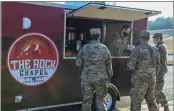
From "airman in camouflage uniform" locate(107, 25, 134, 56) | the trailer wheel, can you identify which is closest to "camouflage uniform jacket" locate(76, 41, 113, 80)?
the trailer wheel

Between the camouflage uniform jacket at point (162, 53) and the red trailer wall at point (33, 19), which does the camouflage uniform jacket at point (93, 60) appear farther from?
the camouflage uniform jacket at point (162, 53)

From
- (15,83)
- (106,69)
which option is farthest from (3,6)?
(106,69)

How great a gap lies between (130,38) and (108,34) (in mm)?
556

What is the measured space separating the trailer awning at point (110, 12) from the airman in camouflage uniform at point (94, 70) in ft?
2.11

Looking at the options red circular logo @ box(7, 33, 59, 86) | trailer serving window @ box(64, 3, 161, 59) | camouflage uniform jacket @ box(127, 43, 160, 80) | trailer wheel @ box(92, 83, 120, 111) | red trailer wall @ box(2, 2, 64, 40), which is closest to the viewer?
red trailer wall @ box(2, 2, 64, 40)

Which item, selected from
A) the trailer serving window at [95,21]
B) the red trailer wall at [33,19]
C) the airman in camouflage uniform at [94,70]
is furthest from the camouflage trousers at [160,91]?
the red trailer wall at [33,19]

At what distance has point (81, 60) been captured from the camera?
16.6ft

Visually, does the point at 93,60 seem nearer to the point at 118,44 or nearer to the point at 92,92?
the point at 92,92

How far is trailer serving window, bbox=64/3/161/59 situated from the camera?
5621 millimetres

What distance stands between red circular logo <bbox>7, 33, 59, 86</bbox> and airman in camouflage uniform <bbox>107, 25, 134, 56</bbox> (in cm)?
162

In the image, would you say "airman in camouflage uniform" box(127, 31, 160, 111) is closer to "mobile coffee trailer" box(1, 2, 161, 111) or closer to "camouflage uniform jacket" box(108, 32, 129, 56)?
"mobile coffee trailer" box(1, 2, 161, 111)

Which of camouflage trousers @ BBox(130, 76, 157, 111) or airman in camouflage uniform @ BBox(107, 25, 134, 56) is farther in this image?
airman in camouflage uniform @ BBox(107, 25, 134, 56)

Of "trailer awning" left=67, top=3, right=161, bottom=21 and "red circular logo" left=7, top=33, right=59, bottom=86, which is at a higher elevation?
"trailer awning" left=67, top=3, right=161, bottom=21

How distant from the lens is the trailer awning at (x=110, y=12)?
18.0ft
